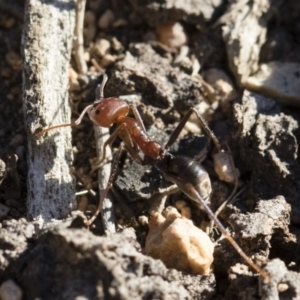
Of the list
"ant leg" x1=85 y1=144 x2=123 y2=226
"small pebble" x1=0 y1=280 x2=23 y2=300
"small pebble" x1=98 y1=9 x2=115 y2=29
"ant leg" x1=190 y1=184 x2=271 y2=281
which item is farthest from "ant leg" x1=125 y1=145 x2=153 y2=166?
"small pebble" x1=0 y1=280 x2=23 y2=300

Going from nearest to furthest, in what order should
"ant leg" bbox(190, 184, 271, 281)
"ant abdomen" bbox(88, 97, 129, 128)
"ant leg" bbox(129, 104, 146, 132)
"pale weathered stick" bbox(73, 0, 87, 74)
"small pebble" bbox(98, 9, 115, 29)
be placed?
"ant leg" bbox(190, 184, 271, 281) < "ant abdomen" bbox(88, 97, 129, 128) < "ant leg" bbox(129, 104, 146, 132) < "pale weathered stick" bbox(73, 0, 87, 74) < "small pebble" bbox(98, 9, 115, 29)

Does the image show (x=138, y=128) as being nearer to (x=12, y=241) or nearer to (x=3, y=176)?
(x=3, y=176)

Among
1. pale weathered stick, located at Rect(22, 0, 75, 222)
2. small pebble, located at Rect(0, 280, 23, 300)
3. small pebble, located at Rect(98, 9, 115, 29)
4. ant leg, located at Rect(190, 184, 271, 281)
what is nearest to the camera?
small pebble, located at Rect(0, 280, 23, 300)

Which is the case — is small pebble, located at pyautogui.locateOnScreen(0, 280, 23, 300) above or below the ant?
below

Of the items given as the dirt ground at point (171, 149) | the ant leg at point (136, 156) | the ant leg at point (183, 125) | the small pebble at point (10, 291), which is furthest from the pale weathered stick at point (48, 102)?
the ant leg at point (183, 125)

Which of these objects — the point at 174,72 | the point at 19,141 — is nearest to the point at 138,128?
the point at 174,72

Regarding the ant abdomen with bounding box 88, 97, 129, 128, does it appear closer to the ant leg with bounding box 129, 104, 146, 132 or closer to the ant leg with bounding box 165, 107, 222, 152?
the ant leg with bounding box 129, 104, 146, 132
